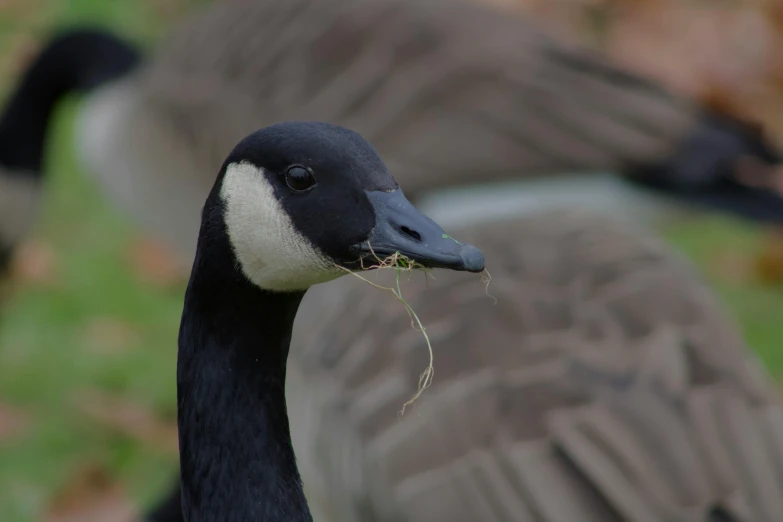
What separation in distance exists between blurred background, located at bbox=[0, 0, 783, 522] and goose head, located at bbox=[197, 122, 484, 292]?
2.33 m

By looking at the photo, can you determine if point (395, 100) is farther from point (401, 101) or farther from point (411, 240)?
point (411, 240)

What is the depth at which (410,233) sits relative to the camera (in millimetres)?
1604

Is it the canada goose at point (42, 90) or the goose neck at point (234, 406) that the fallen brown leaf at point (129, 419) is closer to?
the canada goose at point (42, 90)

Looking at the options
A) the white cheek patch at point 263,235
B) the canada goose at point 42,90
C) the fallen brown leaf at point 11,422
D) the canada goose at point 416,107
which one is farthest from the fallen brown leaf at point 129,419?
the white cheek patch at point 263,235

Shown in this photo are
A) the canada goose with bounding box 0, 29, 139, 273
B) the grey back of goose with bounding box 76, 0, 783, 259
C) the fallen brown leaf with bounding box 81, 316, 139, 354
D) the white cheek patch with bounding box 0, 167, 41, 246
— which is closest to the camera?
the grey back of goose with bounding box 76, 0, 783, 259

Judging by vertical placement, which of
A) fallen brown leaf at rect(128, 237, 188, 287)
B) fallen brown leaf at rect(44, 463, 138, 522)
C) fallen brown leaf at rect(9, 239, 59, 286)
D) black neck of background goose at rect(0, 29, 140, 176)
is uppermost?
black neck of background goose at rect(0, 29, 140, 176)

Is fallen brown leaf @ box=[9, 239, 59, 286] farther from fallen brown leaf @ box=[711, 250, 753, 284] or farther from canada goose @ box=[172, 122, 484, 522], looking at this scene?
canada goose @ box=[172, 122, 484, 522]

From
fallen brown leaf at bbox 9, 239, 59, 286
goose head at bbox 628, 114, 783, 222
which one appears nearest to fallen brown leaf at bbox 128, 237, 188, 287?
fallen brown leaf at bbox 9, 239, 59, 286

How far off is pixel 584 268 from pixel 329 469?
38.5 inches

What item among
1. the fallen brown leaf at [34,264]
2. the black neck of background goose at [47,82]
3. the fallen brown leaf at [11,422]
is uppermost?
the black neck of background goose at [47,82]

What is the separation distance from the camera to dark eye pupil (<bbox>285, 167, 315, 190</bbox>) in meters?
1.65

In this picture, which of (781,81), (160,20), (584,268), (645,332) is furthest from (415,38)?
(160,20)

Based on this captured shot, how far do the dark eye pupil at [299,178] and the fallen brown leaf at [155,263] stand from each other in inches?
144

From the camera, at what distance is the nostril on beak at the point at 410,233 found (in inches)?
62.9
